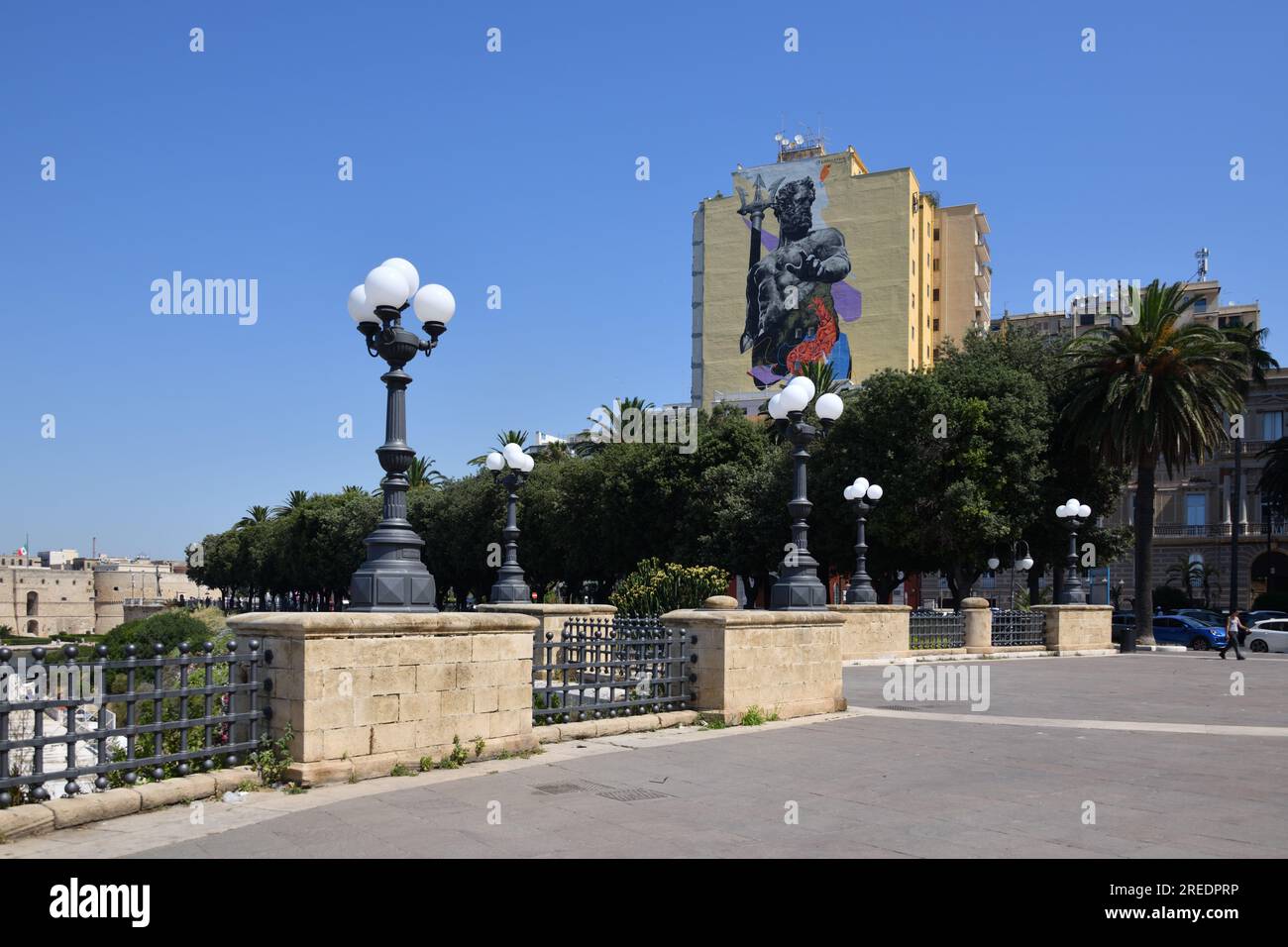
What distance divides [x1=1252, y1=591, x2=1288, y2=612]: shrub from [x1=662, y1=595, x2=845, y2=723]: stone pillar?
168 ft

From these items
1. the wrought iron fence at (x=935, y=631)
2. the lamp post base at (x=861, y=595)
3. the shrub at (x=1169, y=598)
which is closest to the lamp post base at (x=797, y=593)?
the lamp post base at (x=861, y=595)

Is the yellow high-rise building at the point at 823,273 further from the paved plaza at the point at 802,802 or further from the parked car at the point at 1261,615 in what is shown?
the paved plaza at the point at 802,802

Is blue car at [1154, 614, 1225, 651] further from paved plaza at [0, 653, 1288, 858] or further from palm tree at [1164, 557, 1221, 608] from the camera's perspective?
paved plaza at [0, 653, 1288, 858]

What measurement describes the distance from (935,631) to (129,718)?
71.7ft

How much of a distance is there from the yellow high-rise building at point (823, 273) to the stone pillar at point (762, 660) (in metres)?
64.6

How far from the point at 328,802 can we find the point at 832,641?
25.4 ft

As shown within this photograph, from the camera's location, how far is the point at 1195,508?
213 ft

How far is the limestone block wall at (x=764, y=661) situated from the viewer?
11.9m

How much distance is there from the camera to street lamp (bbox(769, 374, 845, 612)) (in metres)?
13.4

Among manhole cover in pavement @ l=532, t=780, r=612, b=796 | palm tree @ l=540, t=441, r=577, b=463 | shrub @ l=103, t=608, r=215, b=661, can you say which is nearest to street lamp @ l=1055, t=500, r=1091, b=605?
shrub @ l=103, t=608, r=215, b=661

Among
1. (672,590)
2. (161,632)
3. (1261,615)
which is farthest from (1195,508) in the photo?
(161,632)

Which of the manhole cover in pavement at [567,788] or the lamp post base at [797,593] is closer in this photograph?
the manhole cover in pavement at [567,788]
